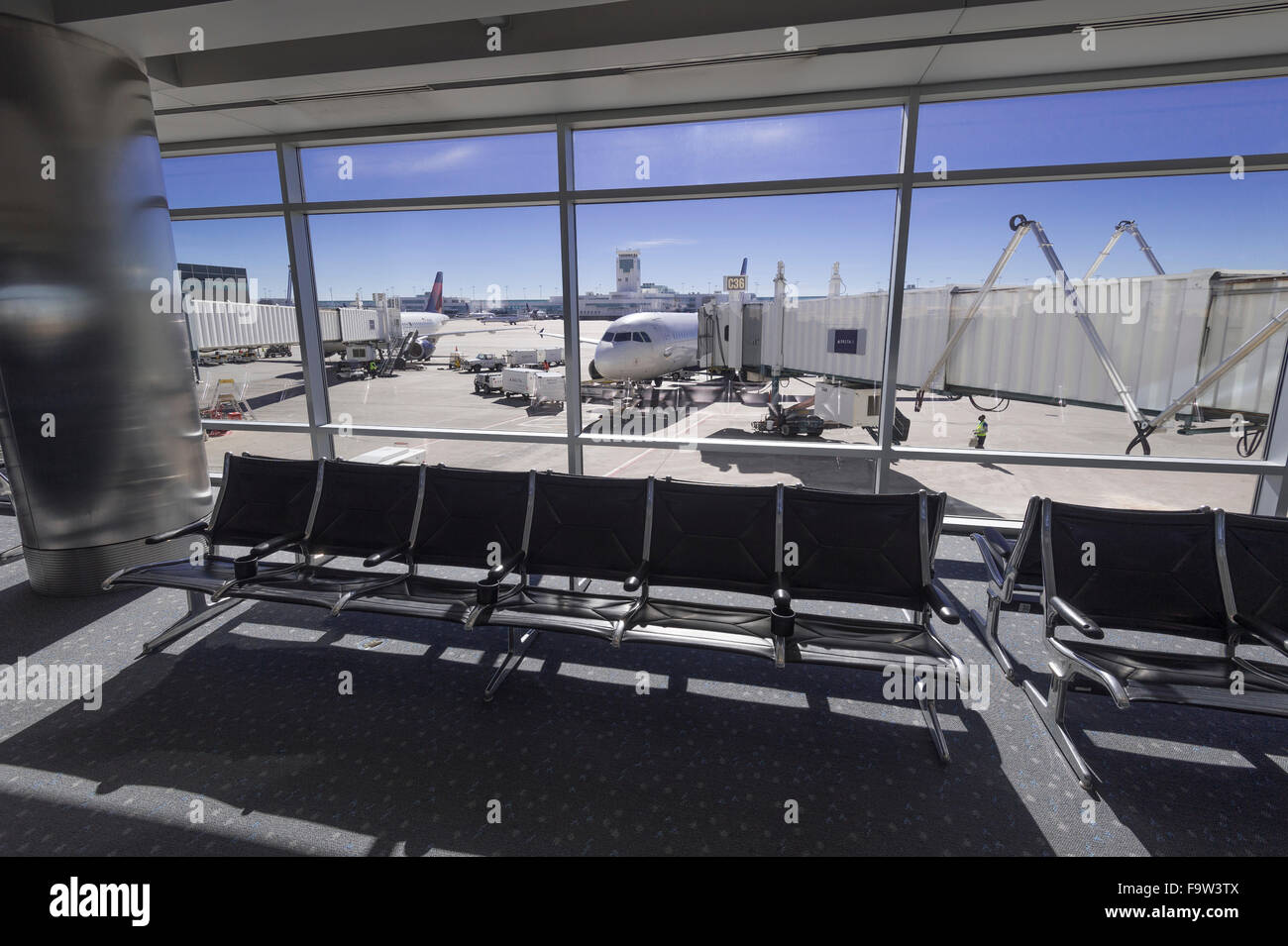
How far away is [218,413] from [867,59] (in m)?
16.0

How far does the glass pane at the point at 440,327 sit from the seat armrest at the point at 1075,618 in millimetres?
3877

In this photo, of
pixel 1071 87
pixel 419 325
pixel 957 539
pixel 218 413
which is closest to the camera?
pixel 1071 87

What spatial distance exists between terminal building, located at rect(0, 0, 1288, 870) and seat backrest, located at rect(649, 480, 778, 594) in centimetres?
2

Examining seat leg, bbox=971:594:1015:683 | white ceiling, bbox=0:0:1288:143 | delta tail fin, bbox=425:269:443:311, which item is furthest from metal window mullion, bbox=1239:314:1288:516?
delta tail fin, bbox=425:269:443:311

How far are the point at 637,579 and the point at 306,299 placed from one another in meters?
Result: 4.70

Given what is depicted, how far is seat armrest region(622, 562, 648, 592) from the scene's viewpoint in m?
2.72

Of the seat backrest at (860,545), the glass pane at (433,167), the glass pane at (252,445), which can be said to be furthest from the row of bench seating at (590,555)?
the glass pane at (252,445)

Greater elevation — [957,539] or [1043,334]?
[1043,334]

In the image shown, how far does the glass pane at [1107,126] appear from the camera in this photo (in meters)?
3.76

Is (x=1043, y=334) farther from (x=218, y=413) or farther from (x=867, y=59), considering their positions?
(x=218, y=413)

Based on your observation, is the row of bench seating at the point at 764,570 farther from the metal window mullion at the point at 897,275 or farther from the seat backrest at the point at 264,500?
the metal window mullion at the point at 897,275

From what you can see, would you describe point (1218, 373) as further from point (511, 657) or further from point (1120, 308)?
point (511, 657)

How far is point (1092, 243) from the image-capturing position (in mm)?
6871
